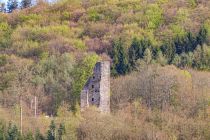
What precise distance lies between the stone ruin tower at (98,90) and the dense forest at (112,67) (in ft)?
2.20

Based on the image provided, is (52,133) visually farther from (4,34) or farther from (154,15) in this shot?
(154,15)

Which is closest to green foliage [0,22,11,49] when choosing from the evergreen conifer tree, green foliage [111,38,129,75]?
the evergreen conifer tree

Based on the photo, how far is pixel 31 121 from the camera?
4688 centimetres

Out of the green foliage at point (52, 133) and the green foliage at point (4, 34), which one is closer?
the green foliage at point (52, 133)

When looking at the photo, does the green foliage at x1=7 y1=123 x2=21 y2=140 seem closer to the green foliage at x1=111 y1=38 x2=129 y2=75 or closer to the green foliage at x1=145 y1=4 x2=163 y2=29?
the green foliage at x1=111 y1=38 x2=129 y2=75

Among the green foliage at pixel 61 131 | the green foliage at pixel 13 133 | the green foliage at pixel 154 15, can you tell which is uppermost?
the green foliage at pixel 154 15

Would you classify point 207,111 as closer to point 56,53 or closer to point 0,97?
point 0,97

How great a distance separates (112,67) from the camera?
206 feet

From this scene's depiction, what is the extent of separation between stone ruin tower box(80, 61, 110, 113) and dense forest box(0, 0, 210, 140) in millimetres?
672

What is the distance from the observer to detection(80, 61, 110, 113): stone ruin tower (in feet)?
163

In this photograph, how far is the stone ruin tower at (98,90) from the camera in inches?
1955

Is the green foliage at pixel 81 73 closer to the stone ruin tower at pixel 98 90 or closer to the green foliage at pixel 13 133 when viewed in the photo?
the stone ruin tower at pixel 98 90

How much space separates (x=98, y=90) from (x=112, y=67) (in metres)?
12.9

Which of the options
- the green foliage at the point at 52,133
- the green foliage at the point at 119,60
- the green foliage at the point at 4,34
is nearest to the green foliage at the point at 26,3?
the green foliage at the point at 4,34
